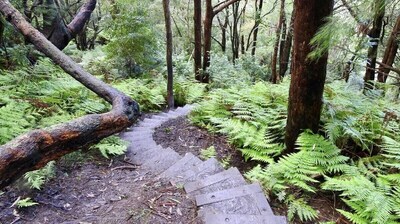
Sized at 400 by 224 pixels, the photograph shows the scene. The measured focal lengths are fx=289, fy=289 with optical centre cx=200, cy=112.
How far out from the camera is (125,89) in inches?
304

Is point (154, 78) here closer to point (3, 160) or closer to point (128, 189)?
point (128, 189)

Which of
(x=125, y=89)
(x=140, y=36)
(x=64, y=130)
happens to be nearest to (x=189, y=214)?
(x=64, y=130)

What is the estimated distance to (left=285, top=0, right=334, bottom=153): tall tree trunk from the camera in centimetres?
313

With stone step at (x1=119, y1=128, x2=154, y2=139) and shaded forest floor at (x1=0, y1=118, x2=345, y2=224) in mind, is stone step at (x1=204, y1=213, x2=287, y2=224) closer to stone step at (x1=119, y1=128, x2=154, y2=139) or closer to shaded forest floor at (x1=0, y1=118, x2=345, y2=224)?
shaded forest floor at (x1=0, y1=118, x2=345, y2=224)

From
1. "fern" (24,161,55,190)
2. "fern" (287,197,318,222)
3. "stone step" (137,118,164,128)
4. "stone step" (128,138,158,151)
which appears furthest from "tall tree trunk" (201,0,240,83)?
"fern" (287,197,318,222)

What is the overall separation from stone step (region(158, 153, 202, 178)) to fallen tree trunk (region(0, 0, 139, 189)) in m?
0.86

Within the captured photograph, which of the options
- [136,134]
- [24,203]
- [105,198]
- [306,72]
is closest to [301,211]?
[306,72]

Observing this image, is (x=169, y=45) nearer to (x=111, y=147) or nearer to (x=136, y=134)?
(x=136, y=134)

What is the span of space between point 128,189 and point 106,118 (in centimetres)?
90

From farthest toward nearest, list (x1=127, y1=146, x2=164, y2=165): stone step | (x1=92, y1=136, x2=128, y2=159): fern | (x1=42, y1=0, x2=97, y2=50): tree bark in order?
(x1=42, y1=0, x2=97, y2=50): tree bark
(x1=127, y1=146, x2=164, y2=165): stone step
(x1=92, y1=136, x2=128, y2=159): fern

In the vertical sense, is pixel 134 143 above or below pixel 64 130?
below

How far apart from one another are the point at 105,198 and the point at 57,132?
3.27 feet

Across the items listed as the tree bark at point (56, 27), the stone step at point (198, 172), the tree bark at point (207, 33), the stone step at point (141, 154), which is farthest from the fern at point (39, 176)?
the tree bark at point (207, 33)

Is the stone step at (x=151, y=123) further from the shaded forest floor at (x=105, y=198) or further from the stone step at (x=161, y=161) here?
the shaded forest floor at (x=105, y=198)
